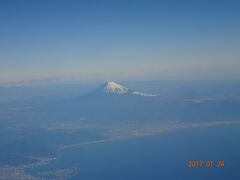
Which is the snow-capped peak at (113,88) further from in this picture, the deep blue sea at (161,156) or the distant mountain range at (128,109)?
the deep blue sea at (161,156)

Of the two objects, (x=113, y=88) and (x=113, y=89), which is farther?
(x=113, y=88)

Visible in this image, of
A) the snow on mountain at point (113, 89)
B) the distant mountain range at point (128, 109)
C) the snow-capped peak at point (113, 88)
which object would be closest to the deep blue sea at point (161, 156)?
the distant mountain range at point (128, 109)

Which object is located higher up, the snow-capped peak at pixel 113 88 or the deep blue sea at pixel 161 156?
the snow-capped peak at pixel 113 88

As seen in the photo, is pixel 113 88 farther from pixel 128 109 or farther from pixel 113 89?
pixel 128 109

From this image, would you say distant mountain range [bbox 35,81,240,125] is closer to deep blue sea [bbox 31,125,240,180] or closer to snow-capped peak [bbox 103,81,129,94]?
snow-capped peak [bbox 103,81,129,94]

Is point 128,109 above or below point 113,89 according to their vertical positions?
below

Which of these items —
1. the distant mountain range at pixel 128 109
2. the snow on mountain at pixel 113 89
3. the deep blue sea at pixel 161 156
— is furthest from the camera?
the snow on mountain at pixel 113 89

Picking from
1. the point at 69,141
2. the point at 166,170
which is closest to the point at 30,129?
the point at 69,141

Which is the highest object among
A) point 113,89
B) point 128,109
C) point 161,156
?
point 113,89

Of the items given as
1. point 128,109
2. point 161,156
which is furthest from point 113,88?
point 161,156
